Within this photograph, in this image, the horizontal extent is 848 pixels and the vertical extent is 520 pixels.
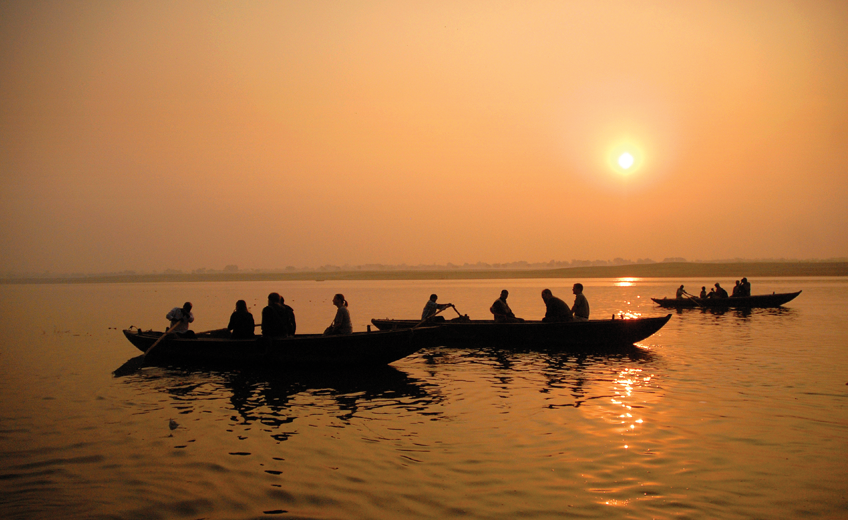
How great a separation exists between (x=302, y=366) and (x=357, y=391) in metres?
3.13

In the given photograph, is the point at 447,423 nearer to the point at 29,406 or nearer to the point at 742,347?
the point at 29,406

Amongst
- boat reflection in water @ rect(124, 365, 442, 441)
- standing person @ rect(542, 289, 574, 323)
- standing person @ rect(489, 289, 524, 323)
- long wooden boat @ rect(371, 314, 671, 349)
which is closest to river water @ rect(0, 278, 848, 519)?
boat reflection in water @ rect(124, 365, 442, 441)

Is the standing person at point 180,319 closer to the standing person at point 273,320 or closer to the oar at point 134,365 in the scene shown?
the oar at point 134,365

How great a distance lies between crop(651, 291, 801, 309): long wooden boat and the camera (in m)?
36.8

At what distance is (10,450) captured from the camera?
9602mm

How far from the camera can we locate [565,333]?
2072 cm

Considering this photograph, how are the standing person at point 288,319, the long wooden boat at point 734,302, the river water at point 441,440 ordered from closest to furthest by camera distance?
the river water at point 441,440 → the standing person at point 288,319 → the long wooden boat at point 734,302

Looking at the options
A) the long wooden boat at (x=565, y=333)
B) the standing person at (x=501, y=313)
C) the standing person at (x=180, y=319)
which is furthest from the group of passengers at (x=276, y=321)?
the standing person at (x=501, y=313)

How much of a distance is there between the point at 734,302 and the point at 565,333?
21901 mm

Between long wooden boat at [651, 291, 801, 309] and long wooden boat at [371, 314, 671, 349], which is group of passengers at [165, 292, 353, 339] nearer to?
long wooden boat at [371, 314, 671, 349]

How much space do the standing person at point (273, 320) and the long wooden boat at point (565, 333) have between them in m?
4.67

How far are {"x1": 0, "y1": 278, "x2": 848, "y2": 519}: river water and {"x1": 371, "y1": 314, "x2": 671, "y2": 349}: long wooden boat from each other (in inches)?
76.7

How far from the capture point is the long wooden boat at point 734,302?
3678cm

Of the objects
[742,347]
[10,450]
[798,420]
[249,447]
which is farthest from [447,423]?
[742,347]
